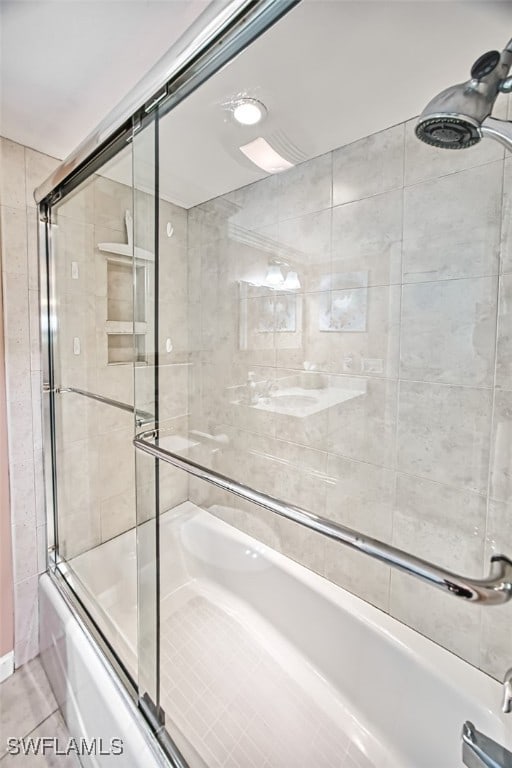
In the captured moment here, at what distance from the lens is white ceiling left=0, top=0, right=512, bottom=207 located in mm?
764

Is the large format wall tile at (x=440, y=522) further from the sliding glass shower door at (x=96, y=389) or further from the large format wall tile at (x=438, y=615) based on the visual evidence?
the sliding glass shower door at (x=96, y=389)

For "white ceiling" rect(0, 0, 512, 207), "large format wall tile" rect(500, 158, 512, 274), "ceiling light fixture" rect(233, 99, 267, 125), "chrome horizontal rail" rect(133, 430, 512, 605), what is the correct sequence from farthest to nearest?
"ceiling light fixture" rect(233, 99, 267, 125) < "large format wall tile" rect(500, 158, 512, 274) < "white ceiling" rect(0, 0, 512, 207) < "chrome horizontal rail" rect(133, 430, 512, 605)

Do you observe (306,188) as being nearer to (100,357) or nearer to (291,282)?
(291,282)

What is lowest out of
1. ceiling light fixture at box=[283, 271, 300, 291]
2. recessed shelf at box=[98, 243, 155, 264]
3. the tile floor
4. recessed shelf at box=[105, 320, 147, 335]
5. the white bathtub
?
the tile floor

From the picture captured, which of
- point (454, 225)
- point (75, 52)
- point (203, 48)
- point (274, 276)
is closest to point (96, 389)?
point (274, 276)

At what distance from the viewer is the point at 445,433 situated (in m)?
1.07

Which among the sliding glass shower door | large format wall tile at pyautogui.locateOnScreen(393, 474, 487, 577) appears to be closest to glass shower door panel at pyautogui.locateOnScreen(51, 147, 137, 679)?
the sliding glass shower door

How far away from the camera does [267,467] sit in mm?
1584

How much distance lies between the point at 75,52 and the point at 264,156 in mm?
680

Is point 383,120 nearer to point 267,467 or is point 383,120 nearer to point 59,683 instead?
point 267,467

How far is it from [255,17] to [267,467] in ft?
4.70

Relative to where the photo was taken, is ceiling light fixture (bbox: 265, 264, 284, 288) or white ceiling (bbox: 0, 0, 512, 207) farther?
ceiling light fixture (bbox: 265, 264, 284, 288)

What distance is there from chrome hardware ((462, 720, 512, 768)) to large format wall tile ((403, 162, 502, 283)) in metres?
1.08

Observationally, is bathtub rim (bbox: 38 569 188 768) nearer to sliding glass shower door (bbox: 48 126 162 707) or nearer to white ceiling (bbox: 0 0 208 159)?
sliding glass shower door (bbox: 48 126 162 707)
